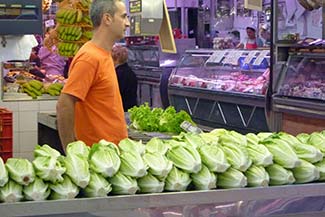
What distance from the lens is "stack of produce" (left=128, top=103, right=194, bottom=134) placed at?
612 cm

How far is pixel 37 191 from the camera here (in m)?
2.44

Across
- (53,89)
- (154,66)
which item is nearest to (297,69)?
(53,89)

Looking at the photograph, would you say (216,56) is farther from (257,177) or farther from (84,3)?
(257,177)

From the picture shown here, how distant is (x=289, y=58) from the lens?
8.05 m

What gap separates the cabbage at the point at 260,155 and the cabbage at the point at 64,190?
76 cm

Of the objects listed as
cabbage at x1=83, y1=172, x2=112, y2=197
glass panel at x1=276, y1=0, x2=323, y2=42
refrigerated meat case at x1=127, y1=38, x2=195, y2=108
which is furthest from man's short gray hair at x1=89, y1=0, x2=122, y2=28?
refrigerated meat case at x1=127, y1=38, x2=195, y2=108

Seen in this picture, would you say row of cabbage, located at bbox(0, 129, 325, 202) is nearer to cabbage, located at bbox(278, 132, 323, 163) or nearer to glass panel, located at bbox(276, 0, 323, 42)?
cabbage, located at bbox(278, 132, 323, 163)

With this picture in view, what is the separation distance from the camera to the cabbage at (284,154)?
2779mm

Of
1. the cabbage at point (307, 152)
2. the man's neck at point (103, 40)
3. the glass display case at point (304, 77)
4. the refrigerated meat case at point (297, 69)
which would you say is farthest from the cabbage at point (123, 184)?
the glass display case at point (304, 77)

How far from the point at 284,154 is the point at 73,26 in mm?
6116

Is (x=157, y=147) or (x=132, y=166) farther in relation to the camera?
(x=157, y=147)

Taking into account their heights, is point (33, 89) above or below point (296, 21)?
below

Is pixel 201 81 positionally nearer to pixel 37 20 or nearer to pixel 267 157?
pixel 37 20

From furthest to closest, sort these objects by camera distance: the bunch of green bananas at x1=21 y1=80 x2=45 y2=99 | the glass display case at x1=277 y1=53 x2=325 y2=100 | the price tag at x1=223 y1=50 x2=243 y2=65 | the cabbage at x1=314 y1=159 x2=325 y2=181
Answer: the price tag at x1=223 y1=50 x2=243 y2=65
the bunch of green bananas at x1=21 y1=80 x2=45 y2=99
the glass display case at x1=277 y1=53 x2=325 y2=100
the cabbage at x1=314 y1=159 x2=325 y2=181
